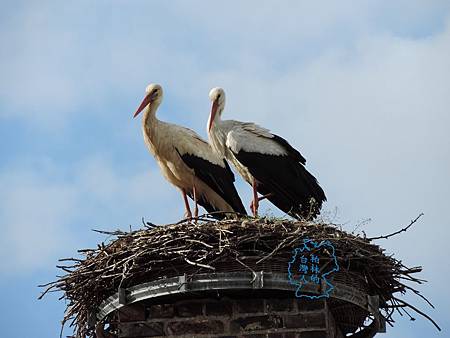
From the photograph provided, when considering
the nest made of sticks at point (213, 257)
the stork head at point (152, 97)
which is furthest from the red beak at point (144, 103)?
the nest made of sticks at point (213, 257)

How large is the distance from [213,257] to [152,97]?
3.77 meters

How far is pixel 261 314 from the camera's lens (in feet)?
29.8

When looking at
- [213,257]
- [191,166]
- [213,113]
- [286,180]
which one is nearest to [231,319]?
[213,257]

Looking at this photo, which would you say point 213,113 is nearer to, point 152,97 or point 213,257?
point 152,97

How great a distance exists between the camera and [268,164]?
11.4m

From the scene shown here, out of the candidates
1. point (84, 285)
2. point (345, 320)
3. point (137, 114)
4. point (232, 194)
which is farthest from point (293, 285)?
point (137, 114)

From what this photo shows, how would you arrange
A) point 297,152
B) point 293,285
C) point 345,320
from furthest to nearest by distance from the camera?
1. point 297,152
2. point 345,320
3. point 293,285

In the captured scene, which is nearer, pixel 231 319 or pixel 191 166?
pixel 231 319

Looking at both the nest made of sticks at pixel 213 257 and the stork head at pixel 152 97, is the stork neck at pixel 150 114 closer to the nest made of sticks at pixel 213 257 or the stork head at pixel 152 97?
the stork head at pixel 152 97

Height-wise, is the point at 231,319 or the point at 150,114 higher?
the point at 150,114

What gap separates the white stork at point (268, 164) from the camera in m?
11.2

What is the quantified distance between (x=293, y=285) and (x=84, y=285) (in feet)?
5.50

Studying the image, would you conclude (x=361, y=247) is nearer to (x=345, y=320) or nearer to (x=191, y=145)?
(x=345, y=320)

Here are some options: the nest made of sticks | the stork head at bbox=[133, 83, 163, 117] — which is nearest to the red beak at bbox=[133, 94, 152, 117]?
the stork head at bbox=[133, 83, 163, 117]
